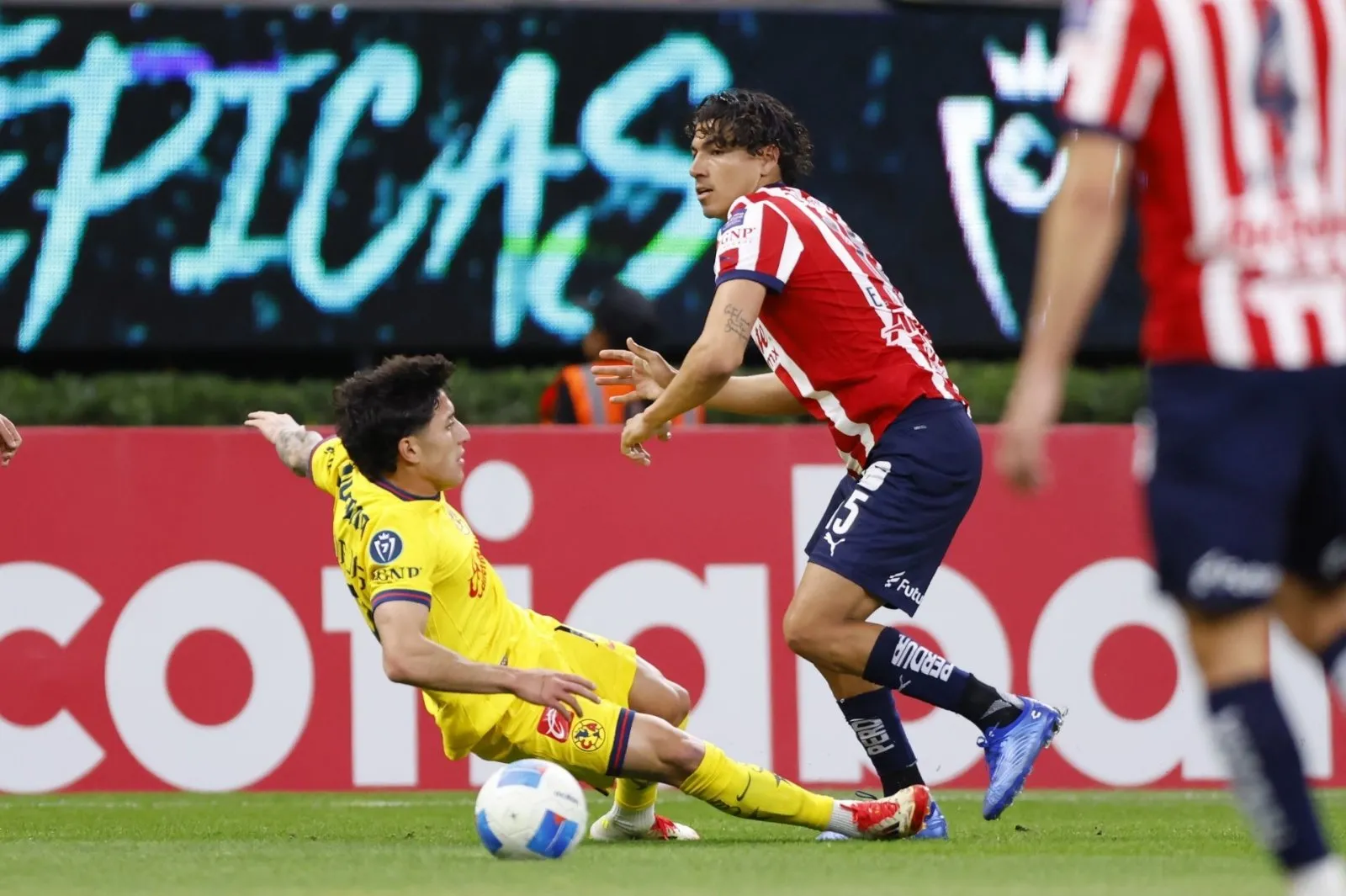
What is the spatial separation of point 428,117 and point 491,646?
5149mm

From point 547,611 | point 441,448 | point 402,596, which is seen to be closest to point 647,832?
point 402,596

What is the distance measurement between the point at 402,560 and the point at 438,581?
20cm

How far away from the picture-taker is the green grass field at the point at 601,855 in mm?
4277

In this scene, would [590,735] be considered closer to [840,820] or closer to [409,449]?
[840,820]

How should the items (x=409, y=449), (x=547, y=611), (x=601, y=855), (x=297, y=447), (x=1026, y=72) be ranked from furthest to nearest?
(x=1026, y=72) < (x=547, y=611) < (x=297, y=447) < (x=409, y=449) < (x=601, y=855)

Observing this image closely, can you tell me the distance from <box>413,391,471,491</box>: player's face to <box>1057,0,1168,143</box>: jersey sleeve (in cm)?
256

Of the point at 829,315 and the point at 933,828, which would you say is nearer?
the point at 933,828

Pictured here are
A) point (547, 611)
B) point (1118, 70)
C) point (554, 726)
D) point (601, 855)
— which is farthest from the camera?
point (547, 611)

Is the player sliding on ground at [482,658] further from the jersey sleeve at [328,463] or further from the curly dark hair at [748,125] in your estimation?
the curly dark hair at [748,125]

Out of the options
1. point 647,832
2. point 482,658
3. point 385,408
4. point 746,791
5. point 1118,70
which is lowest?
point 647,832

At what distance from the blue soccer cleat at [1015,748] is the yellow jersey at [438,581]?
Answer: 1.23 metres

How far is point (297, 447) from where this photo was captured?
6117 mm

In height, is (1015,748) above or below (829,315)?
below

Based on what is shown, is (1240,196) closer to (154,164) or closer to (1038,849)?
(1038,849)
